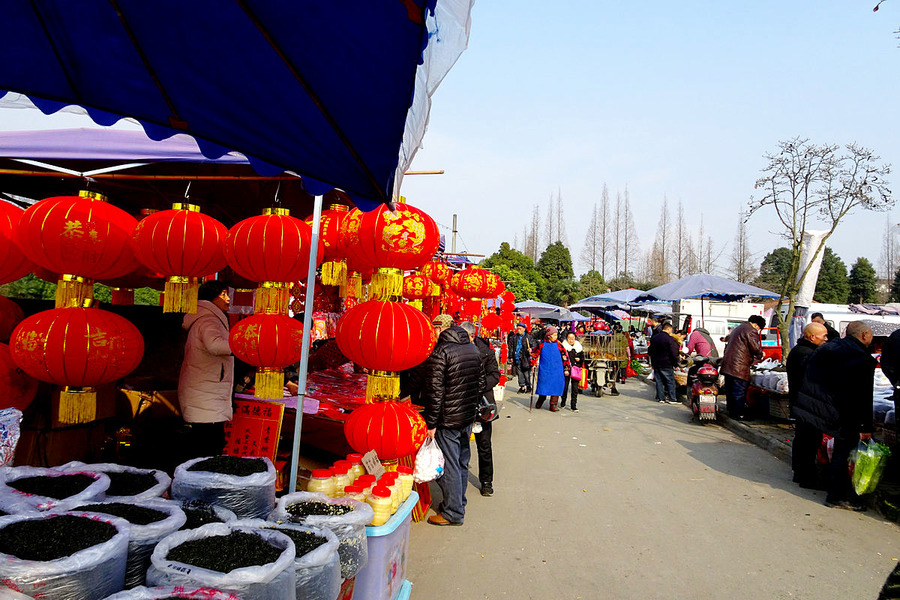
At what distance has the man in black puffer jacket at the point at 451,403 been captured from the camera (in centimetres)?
502

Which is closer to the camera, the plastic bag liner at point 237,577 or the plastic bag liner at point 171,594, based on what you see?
the plastic bag liner at point 171,594

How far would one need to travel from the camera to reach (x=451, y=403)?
5.03m

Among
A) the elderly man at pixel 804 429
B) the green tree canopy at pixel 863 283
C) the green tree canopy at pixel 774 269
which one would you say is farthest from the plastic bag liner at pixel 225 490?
the green tree canopy at pixel 863 283

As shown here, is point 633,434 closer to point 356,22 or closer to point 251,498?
point 251,498

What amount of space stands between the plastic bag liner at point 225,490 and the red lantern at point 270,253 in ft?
6.24

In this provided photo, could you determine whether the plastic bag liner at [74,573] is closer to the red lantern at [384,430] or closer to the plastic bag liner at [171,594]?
the plastic bag liner at [171,594]

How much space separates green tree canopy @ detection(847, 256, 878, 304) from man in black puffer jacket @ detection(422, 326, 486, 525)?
39.4 meters

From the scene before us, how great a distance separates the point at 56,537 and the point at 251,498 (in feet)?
3.14

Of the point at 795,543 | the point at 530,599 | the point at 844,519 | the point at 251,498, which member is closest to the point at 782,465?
the point at 844,519

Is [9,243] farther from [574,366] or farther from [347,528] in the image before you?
[574,366]

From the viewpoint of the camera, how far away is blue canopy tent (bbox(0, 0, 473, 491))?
5.70ft

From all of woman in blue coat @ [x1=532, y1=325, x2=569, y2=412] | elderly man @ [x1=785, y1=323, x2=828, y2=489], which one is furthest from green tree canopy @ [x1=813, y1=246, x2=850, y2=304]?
elderly man @ [x1=785, y1=323, x2=828, y2=489]

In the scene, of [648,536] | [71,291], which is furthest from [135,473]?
[648,536]

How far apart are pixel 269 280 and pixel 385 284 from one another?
43.3 inches
